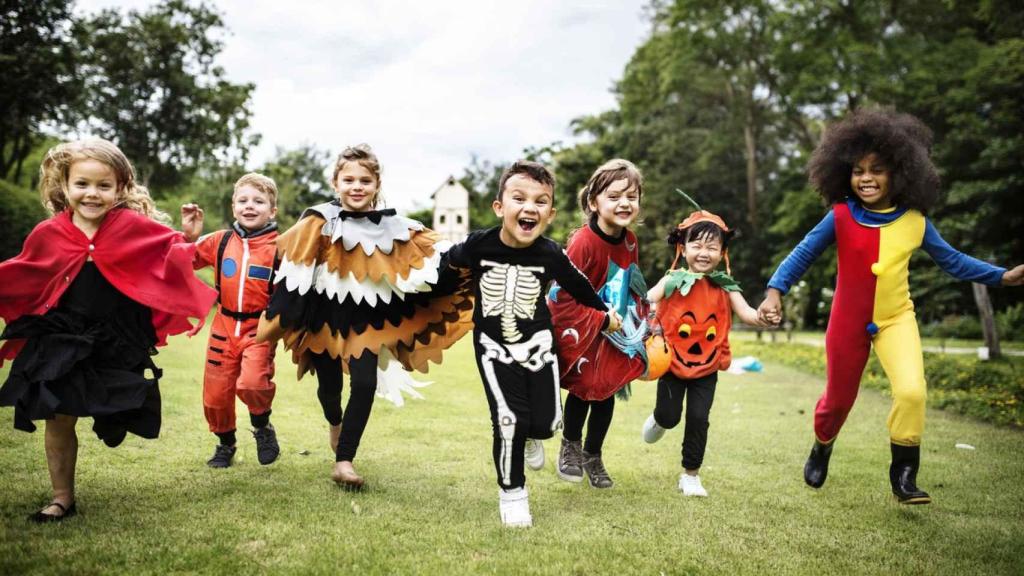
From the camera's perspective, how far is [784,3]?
23.1m

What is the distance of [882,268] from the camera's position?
14.3 feet

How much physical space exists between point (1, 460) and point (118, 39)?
2959cm

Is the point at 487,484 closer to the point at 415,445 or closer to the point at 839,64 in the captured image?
the point at 415,445

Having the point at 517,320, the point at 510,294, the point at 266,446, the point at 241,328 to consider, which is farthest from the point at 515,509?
the point at 241,328

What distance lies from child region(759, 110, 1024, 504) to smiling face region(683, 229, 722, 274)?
1.82ft

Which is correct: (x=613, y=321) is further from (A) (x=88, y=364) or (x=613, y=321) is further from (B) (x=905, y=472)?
(A) (x=88, y=364)

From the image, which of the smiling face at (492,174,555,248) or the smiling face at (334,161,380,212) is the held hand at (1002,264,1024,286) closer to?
the smiling face at (492,174,555,248)

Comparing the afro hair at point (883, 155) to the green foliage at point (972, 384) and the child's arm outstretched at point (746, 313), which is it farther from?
the green foliage at point (972, 384)

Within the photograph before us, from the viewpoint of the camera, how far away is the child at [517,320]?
4184 millimetres

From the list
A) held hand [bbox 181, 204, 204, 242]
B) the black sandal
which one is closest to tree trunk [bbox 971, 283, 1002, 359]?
held hand [bbox 181, 204, 204, 242]

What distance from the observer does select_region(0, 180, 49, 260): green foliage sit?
68.5 ft

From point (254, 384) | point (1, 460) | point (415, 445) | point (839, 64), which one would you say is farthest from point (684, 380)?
point (839, 64)

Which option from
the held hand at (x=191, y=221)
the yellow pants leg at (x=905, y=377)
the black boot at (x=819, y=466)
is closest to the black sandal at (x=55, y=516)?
the held hand at (x=191, y=221)

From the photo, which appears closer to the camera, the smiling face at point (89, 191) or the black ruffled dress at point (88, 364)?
the black ruffled dress at point (88, 364)
